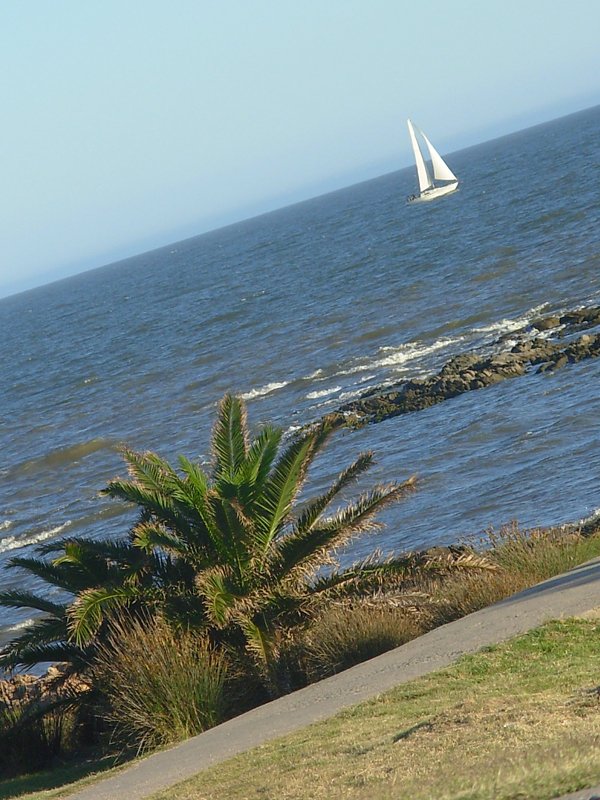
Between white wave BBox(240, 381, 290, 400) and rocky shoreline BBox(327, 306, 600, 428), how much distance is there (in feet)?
18.3

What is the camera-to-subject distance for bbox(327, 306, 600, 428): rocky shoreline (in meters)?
29.1

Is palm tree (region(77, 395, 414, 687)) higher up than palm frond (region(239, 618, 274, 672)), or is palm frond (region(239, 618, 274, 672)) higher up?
palm tree (region(77, 395, 414, 687))

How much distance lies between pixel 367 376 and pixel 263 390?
3998mm

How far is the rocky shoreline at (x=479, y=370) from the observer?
95.6 feet

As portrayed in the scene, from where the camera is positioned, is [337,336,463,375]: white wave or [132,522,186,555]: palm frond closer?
[132,522,186,555]: palm frond

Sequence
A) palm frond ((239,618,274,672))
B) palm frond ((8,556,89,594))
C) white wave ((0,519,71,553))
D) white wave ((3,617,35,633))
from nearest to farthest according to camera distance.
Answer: palm frond ((239,618,274,672))
palm frond ((8,556,89,594))
white wave ((3,617,35,633))
white wave ((0,519,71,553))

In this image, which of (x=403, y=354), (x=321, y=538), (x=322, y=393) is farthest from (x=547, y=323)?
(x=321, y=538)

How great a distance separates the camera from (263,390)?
37688 millimetres

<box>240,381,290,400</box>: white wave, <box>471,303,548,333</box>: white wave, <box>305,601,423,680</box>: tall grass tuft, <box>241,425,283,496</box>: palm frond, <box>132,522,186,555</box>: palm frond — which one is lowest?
<box>471,303,548,333</box>: white wave

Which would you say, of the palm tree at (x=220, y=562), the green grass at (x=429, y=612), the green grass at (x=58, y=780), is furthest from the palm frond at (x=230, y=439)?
the green grass at (x=58, y=780)

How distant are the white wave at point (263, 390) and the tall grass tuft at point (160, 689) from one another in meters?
25.8

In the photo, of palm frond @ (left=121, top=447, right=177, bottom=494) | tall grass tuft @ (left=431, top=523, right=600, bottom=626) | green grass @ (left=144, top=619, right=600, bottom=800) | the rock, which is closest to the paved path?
green grass @ (left=144, top=619, right=600, bottom=800)

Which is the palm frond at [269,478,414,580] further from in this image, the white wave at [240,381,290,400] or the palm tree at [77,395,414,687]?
the white wave at [240,381,290,400]

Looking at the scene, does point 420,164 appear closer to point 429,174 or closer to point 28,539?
point 429,174
